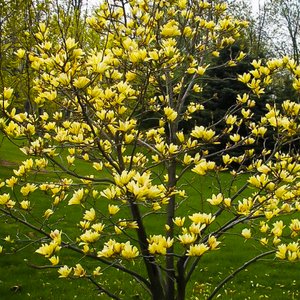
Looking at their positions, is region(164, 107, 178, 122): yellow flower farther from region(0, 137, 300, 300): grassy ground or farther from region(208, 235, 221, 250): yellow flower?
region(0, 137, 300, 300): grassy ground

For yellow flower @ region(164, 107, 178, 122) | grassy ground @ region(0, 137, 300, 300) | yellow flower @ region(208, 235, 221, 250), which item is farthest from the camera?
grassy ground @ region(0, 137, 300, 300)

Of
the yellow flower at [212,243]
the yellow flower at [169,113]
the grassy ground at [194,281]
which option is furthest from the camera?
the grassy ground at [194,281]

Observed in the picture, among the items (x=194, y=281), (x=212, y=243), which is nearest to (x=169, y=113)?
(x=212, y=243)

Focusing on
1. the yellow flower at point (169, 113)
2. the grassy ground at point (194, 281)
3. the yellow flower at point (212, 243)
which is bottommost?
the grassy ground at point (194, 281)

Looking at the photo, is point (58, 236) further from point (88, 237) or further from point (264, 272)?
point (264, 272)

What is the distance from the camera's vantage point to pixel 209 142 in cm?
242

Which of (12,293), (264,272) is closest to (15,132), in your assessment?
(12,293)

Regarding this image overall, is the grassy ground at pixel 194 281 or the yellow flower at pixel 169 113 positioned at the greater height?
the yellow flower at pixel 169 113

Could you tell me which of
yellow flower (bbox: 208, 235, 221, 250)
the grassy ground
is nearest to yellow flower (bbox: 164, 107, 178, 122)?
yellow flower (bbox: 208, 235, 221, 250)

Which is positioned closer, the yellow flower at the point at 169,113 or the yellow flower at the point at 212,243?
the yellow flower at the point at 212,243

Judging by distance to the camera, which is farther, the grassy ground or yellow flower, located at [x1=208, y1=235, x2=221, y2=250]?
the grassy ground

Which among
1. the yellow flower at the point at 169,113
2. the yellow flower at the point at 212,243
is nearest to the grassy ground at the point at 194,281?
the yellow flower at the point at 212,243

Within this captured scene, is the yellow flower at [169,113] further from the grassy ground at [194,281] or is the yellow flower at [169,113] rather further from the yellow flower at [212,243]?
the grassy ground at [194,281]

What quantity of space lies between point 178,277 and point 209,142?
3.99 ft
